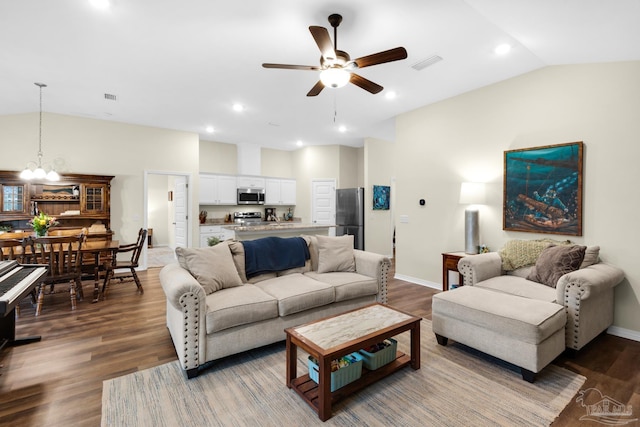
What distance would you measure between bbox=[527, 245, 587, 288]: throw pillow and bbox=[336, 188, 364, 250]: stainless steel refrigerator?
4.17 metres

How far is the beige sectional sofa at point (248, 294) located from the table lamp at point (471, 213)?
136 cm

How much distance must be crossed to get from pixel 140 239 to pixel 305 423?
4085 millimetres

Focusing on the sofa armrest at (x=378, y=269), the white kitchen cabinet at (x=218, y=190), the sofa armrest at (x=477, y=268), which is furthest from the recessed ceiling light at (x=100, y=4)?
the white kitchen cabinet at (x=218, y=190)

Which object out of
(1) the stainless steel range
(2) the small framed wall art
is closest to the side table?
(2) the small framed wall art

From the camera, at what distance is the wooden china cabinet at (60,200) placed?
4.84 m

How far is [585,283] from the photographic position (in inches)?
94.7

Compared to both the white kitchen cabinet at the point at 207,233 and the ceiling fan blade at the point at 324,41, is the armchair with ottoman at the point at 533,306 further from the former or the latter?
the white kitchen cabinet at the point at 207,233

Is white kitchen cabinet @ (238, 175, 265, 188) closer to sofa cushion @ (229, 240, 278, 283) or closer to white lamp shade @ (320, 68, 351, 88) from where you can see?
sofa cushion @ (229, 240, 278, 283)

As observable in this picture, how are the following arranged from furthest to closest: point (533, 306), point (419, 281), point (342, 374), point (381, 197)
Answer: point (381, 197)
point (419, 281)
point (533, 306)
point (342, 374)

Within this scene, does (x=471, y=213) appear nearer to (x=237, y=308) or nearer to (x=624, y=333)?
(x=624, y=333)

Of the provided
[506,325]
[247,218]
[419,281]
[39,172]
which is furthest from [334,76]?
[247,218]

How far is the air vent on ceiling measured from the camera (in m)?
3.24

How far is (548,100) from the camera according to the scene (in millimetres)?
3439

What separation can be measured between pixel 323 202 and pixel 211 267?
5159mm
